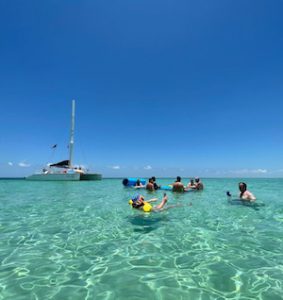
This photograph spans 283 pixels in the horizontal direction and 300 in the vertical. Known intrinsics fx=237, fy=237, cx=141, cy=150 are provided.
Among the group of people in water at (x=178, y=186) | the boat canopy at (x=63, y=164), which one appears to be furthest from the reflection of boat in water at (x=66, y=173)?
the group of people in water at (x=178, y=186)

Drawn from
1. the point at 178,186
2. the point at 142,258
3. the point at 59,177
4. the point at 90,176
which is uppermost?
the point at 90,176

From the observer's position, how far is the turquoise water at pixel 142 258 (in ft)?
12.4

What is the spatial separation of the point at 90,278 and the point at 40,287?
2.66 ft

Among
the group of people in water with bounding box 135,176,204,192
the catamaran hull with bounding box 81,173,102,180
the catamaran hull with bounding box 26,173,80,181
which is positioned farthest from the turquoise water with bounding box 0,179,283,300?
the catamaran hull with bounding box 81,173,102,180

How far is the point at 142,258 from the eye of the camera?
507 cm

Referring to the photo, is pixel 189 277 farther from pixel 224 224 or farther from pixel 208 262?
pixel 224 224

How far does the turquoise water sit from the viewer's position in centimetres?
378

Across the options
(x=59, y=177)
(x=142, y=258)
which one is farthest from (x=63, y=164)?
(x=142, y=258)

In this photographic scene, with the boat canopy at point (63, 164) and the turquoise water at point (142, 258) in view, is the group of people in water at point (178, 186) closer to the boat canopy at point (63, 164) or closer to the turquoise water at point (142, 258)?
the turquoise water at point (142, 258)

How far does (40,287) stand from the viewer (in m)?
3.88

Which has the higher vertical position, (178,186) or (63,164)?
(63,164)

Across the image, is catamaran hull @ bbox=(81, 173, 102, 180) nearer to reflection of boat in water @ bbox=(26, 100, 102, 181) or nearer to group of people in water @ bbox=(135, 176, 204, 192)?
reflection of boat in water @ bbox=(26, 100, 102, 181)

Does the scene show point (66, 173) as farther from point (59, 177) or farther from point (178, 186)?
point (178, 186)

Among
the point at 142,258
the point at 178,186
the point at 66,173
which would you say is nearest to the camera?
the point at 142,258
